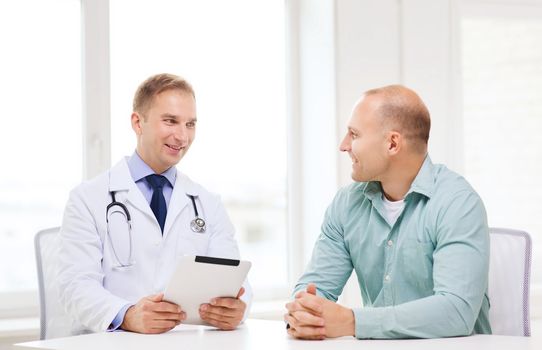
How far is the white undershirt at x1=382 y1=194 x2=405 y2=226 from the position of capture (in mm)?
2550

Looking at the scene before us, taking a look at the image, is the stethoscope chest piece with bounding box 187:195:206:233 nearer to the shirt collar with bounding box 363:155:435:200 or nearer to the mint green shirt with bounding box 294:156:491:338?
the mint green shirt with bounding box 294:156:491:338

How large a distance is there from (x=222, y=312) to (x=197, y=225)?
41 cm

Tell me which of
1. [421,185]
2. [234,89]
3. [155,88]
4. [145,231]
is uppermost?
[234,89]

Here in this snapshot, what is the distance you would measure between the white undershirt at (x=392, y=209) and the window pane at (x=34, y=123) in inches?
71.4

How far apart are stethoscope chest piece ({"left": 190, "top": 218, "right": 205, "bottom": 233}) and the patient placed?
0.36m

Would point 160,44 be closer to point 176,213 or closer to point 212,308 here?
point 176,213

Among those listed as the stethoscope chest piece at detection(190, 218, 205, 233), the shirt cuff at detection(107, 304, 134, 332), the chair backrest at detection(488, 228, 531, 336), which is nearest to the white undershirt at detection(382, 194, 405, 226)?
the chair backrest at detection(488, 228, 531, 336)

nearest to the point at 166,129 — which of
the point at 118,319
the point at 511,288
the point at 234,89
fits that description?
the point at 118,319

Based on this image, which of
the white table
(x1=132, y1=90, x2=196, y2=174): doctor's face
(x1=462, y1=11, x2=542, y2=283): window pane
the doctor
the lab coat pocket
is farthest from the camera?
(x1=462, y1=11, x2=542, y2=283): window pane

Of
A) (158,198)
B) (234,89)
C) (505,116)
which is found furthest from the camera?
(505,116)

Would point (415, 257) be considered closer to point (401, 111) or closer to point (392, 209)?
point (392, 209)

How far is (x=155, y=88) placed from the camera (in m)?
2.81

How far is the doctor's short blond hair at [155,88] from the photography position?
2805 millimetres

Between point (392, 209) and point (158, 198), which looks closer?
point (392, 209)
